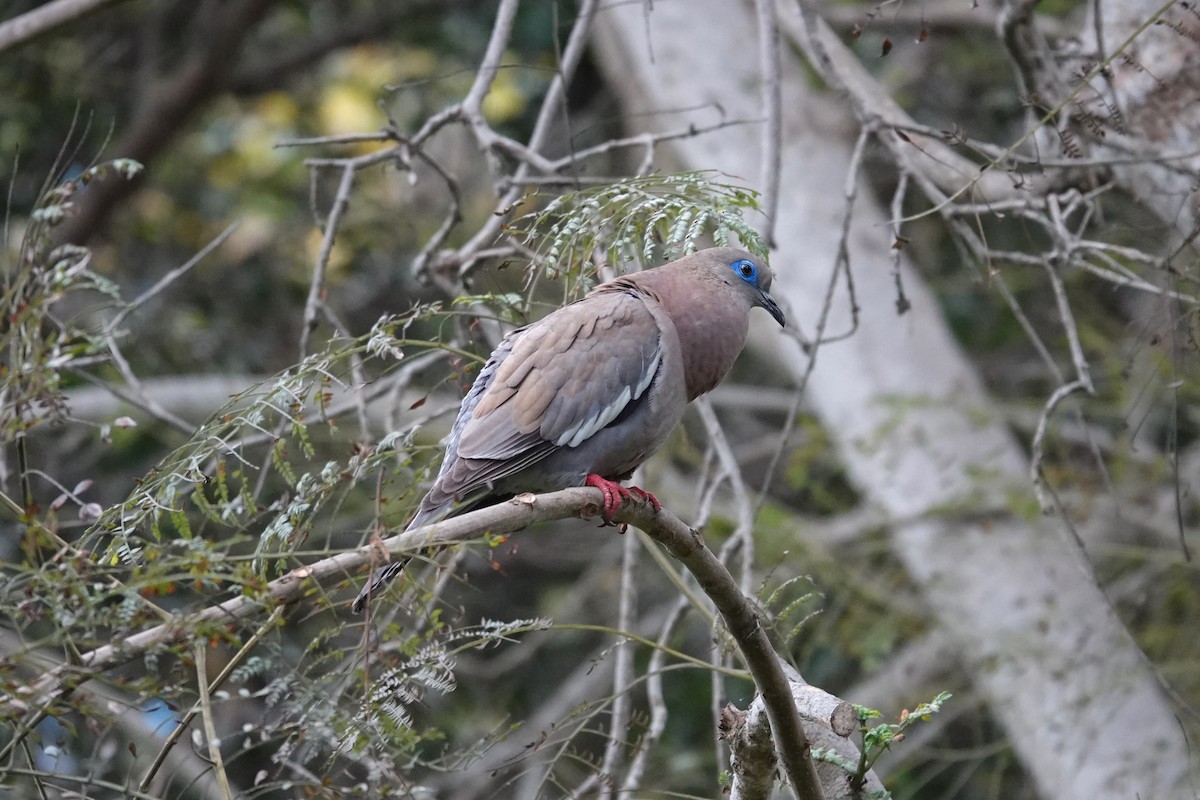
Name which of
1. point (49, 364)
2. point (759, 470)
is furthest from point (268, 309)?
point (49, 364)

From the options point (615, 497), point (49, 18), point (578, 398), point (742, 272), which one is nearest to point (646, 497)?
point (615, 497)

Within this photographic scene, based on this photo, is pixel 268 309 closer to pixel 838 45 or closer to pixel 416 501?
pixel 838 45

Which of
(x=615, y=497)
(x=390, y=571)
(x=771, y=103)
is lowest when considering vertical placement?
(x=390, y=571)

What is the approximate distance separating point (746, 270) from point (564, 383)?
2.49 ft

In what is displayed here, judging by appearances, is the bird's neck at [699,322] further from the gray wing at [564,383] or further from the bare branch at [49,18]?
the bare branch at [49,18]

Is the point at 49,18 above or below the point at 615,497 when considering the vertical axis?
above

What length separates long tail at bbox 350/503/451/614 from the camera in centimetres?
265

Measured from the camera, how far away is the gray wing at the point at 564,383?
353 centimetres

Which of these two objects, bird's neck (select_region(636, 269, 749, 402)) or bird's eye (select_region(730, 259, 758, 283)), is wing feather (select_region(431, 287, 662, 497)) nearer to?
bird's neck (select_region(636, 269, 749, 402))

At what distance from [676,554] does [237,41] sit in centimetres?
631

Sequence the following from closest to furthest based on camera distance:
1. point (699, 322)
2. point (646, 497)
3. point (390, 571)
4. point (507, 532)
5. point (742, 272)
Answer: point (507, 532)
point (390, 571)
point (646, 497)
point (699, 322)
point (742, 272)

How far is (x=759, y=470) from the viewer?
9.15m

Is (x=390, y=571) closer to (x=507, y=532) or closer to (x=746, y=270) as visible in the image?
(x=507, y=532)

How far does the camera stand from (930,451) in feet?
22.8
